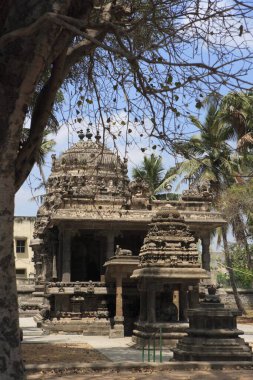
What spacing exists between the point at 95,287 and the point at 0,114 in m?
17.7

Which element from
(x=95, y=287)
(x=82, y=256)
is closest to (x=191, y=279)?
(x=95, y=287)

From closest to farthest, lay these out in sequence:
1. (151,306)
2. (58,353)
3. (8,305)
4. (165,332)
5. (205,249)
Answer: (8,305) < (58,353) < (165,332) < (151,306) < (205,249)

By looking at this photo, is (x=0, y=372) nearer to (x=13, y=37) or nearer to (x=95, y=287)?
(x=13, y=37)

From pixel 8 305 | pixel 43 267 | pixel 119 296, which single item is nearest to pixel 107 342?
pixel 119 296

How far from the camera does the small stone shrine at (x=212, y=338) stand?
12.5 m

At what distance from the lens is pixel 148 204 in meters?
28.2

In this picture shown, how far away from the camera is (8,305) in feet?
22.1

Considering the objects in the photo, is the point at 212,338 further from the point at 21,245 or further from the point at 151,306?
the point at 21,245

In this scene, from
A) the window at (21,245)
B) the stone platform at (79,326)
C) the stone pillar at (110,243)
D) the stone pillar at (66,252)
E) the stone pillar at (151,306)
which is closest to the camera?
the stone pillar at (151,306)

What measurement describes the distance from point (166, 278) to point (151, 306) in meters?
0.96

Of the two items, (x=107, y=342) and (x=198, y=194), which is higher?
(x=198, y=194)

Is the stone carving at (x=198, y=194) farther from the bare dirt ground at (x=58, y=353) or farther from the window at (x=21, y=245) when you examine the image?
the window at (x=21, y=245)

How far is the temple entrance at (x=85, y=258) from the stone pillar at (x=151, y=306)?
1237cm

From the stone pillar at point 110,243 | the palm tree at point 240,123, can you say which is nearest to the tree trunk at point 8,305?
the stone pillar at point 110,243
